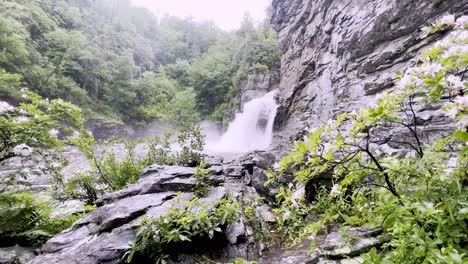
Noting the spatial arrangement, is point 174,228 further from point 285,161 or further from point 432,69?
point 432,69

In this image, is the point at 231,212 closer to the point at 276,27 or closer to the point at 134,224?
the point at 134,224

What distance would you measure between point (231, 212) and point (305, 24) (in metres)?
14.9

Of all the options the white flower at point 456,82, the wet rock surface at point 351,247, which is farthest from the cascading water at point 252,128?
the white flower at point 456,82

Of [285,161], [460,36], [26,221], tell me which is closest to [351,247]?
[285,161]

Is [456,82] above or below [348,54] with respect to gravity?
below

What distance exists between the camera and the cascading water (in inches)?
579

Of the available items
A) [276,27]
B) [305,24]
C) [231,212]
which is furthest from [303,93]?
[276,27]

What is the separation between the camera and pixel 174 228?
8.09 feet

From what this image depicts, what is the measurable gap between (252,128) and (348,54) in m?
8.55

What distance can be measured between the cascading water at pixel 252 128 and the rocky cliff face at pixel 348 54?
1510 mm

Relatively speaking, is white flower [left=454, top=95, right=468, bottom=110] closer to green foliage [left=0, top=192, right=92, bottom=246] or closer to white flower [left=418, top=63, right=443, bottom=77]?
white flower [left=418, top=63, right=443, bottom=77]

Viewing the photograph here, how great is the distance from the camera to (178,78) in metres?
33.2

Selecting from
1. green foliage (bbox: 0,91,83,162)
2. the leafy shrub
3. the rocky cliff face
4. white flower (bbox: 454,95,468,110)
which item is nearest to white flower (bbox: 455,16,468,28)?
white flower (bbox: 454,95,468,110)

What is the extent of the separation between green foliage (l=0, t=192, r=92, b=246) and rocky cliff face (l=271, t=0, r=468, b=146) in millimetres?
5501
